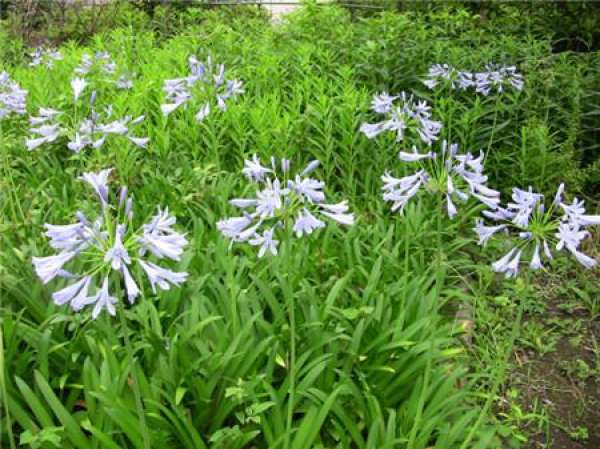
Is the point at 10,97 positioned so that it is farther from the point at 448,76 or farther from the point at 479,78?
the point at 479,78

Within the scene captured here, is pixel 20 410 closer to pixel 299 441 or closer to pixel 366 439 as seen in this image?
pixel 299 441

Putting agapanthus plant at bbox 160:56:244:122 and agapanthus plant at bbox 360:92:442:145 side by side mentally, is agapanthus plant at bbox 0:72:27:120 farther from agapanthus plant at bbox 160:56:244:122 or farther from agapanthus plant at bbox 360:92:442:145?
agapanthus plant at bbox 360:92:442:145

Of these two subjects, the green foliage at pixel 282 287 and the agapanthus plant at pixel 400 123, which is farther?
the agapanthus plant at pixel 400 123

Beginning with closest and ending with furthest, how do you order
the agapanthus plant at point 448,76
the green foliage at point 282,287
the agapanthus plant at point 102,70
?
the green foliage at point 282,287, the agapanthus plant at point 448,76, the agapanthus plant at point 102,70

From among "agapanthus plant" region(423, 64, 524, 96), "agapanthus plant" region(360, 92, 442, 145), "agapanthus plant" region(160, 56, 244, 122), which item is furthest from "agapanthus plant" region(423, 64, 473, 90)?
"agapanthus plant" region(160, 56, 244, 122)

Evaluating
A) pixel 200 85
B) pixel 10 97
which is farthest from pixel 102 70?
pixel 200 85

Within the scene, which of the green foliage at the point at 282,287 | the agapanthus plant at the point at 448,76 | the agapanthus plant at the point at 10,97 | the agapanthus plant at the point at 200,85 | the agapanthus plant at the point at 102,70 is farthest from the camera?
the agapanthus plant at the point at 102,70

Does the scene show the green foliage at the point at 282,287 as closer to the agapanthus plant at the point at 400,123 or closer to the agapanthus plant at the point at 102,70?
the agapanthus plant at the point at 102,70

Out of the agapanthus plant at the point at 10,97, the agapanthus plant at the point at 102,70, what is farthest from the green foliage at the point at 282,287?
the agapanthus plant at the point at 10,97

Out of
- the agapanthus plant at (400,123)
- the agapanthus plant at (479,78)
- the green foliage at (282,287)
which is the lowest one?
the green foliage at (282,287)

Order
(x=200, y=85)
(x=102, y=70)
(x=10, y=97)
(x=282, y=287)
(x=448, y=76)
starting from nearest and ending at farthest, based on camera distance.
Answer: (x=282, y=287) → (x=200, y=85) → (x=10, y=97) → (x=448, y=76) → (x=102, y=70)

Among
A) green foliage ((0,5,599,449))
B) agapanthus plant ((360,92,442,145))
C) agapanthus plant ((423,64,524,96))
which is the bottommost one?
green foliage ((0,5,599,449))

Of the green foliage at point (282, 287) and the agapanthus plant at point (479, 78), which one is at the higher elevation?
the agapanthus plant at point (479, 78)

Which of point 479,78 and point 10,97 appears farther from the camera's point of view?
point 479,78
